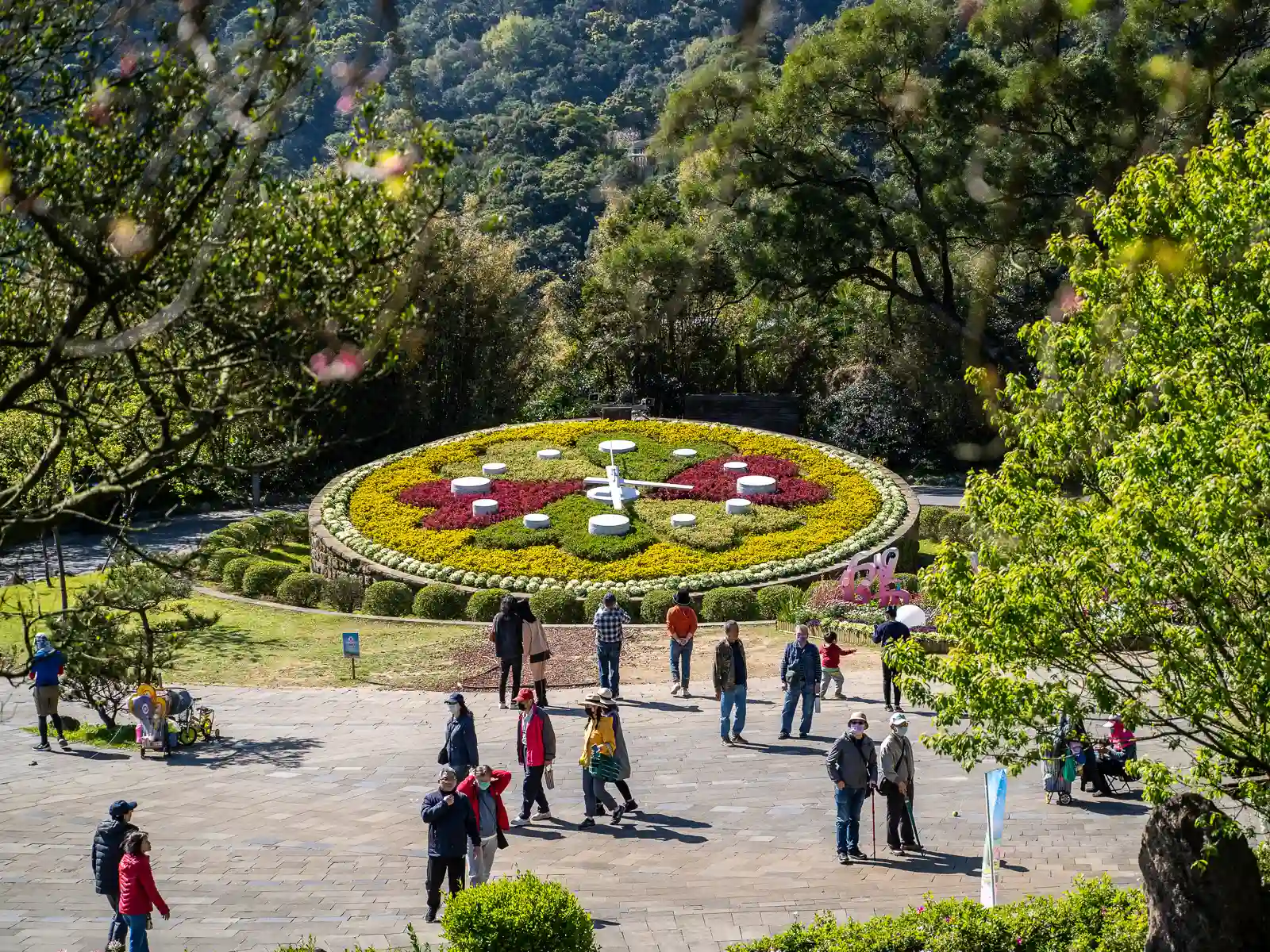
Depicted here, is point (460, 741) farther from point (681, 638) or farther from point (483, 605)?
point (483, 605)

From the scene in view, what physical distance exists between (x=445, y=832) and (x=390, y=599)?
12328 mm

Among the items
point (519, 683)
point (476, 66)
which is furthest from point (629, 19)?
point (519, 683)

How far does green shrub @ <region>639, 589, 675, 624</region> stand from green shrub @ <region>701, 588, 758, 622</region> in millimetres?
530

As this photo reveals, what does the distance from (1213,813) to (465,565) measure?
15.9 m

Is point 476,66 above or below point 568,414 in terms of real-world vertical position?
above

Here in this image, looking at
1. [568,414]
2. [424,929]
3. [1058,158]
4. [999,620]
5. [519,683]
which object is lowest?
[424,929]

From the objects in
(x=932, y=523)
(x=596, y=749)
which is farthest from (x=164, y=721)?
(x=932, y=523)

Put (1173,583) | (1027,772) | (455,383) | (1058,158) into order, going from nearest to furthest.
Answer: (1173,583) → (1027,772) → (1058,158) → (455,383)

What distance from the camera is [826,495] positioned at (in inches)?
1050

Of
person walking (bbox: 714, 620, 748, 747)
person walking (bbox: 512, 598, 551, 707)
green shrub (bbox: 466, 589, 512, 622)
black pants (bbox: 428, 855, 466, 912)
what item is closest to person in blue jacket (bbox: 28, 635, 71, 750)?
person walking (bbox: 512, 598, 551, 707)

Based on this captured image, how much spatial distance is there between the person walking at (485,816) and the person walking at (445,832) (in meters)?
0.19

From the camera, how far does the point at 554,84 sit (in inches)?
3024

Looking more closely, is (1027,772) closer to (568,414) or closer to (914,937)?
(914,937)

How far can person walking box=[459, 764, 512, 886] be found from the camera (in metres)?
11.4
